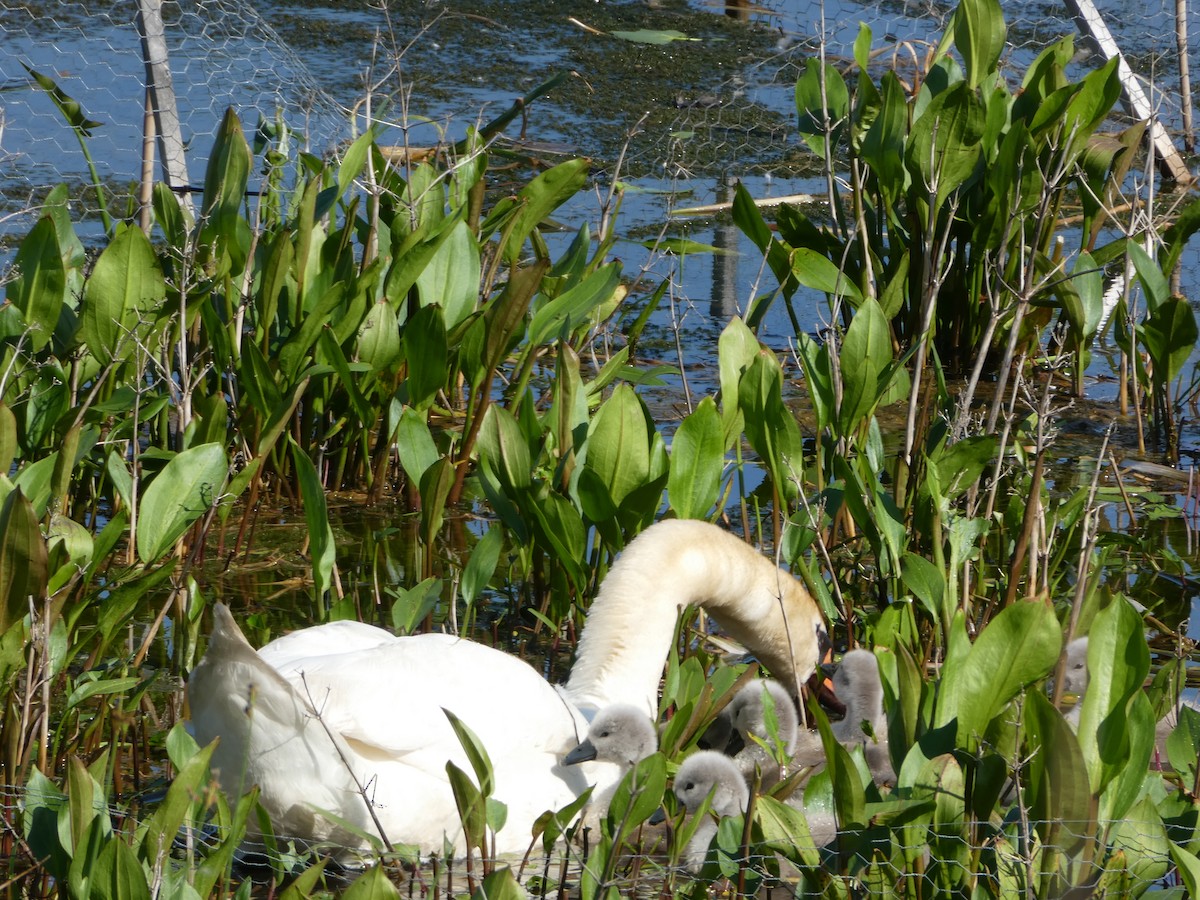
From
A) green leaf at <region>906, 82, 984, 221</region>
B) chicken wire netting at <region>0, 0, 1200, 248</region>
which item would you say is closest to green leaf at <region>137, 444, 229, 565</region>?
green leaf at <region>906, 82, 984, 221</region>

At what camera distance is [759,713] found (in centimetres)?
374

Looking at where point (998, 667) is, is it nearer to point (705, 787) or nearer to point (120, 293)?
point (705, 787)

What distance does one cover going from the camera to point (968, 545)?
3.95 metres

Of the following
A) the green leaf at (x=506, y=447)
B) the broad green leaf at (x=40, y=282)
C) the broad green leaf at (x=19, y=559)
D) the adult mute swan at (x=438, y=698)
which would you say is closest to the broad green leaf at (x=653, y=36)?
the broad green leaf at (x=40, y=282)

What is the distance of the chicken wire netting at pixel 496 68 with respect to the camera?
8.10 metres

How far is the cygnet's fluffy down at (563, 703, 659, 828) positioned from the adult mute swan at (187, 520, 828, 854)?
3.5 inches

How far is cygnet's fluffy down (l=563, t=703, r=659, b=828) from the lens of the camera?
3396 millimetres

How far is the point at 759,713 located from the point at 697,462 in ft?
2.14

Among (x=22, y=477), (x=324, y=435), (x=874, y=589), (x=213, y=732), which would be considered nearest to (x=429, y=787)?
(x=213, y=732)

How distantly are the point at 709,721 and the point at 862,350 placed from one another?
3.54 feet

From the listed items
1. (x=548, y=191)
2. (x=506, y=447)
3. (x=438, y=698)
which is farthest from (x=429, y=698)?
(x=548, y=191)

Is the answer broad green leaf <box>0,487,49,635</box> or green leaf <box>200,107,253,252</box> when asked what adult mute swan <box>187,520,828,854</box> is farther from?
green leaf <box>200,107,253,252</box>

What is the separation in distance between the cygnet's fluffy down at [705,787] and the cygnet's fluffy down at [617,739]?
0.09 m

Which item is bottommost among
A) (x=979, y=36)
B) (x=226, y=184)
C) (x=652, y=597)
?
(x=652, y=597)
